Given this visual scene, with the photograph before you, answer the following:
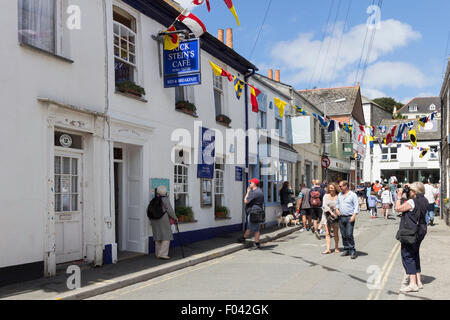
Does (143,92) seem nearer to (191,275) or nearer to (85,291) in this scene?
(191,275)

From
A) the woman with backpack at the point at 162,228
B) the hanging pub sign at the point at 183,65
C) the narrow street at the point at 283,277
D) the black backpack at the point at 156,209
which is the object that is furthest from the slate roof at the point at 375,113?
the black backpack at the point at 156,209

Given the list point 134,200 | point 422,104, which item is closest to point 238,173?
point 134,200

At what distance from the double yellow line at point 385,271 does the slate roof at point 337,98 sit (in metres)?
28.1

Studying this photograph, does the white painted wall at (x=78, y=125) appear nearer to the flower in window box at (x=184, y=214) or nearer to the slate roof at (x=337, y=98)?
the flower in window box at (x=184, y=214)

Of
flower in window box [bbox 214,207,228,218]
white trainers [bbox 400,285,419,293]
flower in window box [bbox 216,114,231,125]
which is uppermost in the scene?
flower in window box [bbox 216,114,231,125]

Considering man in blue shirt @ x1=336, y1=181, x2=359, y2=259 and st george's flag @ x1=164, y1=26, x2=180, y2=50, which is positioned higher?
st george's flag @ x1=164, y1=26, x2=180, y2=50

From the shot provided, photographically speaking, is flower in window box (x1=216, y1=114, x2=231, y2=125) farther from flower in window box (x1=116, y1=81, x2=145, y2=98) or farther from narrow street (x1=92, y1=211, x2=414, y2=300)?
narrow street (x1=92, y1=211, x2=414, y2=300)

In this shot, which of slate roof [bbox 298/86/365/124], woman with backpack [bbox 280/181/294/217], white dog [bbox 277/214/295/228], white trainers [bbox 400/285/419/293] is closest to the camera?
white trainers [bbox 400/285/419/293]

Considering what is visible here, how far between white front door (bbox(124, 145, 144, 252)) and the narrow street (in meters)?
1.82

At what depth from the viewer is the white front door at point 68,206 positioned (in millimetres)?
8312

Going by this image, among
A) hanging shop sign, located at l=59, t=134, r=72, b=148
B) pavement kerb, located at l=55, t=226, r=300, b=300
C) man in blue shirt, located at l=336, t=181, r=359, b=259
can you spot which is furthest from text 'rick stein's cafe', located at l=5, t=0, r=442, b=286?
man in blue shirt, located at l=336, t=181, r=359, b=259

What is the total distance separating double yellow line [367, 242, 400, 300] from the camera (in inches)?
262
